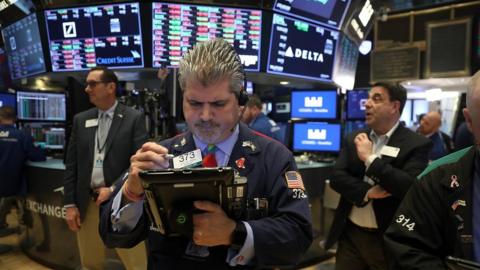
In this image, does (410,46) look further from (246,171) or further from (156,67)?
(246,171)

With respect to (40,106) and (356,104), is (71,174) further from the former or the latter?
(356,104)

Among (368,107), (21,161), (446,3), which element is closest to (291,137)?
(368,107)

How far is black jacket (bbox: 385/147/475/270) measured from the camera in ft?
3.67

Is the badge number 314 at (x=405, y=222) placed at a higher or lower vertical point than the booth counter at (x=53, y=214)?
higher

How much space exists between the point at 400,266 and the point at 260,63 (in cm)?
313

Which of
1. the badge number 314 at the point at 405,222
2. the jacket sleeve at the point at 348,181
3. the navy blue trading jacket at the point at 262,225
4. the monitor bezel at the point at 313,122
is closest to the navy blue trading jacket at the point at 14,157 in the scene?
the monitor bezel at the point at 313,122

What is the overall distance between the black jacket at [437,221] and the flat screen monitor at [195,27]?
9.60 feet

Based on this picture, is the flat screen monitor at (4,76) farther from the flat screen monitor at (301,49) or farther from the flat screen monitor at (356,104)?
the flat screen monitor at (356,104)

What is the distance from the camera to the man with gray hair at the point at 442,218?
43.8 inches

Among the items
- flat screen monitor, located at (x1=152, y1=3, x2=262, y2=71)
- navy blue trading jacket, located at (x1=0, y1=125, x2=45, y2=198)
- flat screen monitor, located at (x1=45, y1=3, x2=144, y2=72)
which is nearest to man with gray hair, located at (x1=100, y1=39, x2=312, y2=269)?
flat screen monitor, located at (x1=152, y1=3, x2=262, y2=71)

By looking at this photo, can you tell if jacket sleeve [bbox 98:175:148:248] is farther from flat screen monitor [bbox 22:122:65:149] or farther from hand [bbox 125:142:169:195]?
flat screen monitor [bbox 22:122:65:149]

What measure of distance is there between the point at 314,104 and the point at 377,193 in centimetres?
238

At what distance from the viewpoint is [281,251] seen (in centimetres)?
99

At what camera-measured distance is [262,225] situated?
3.21 ft
